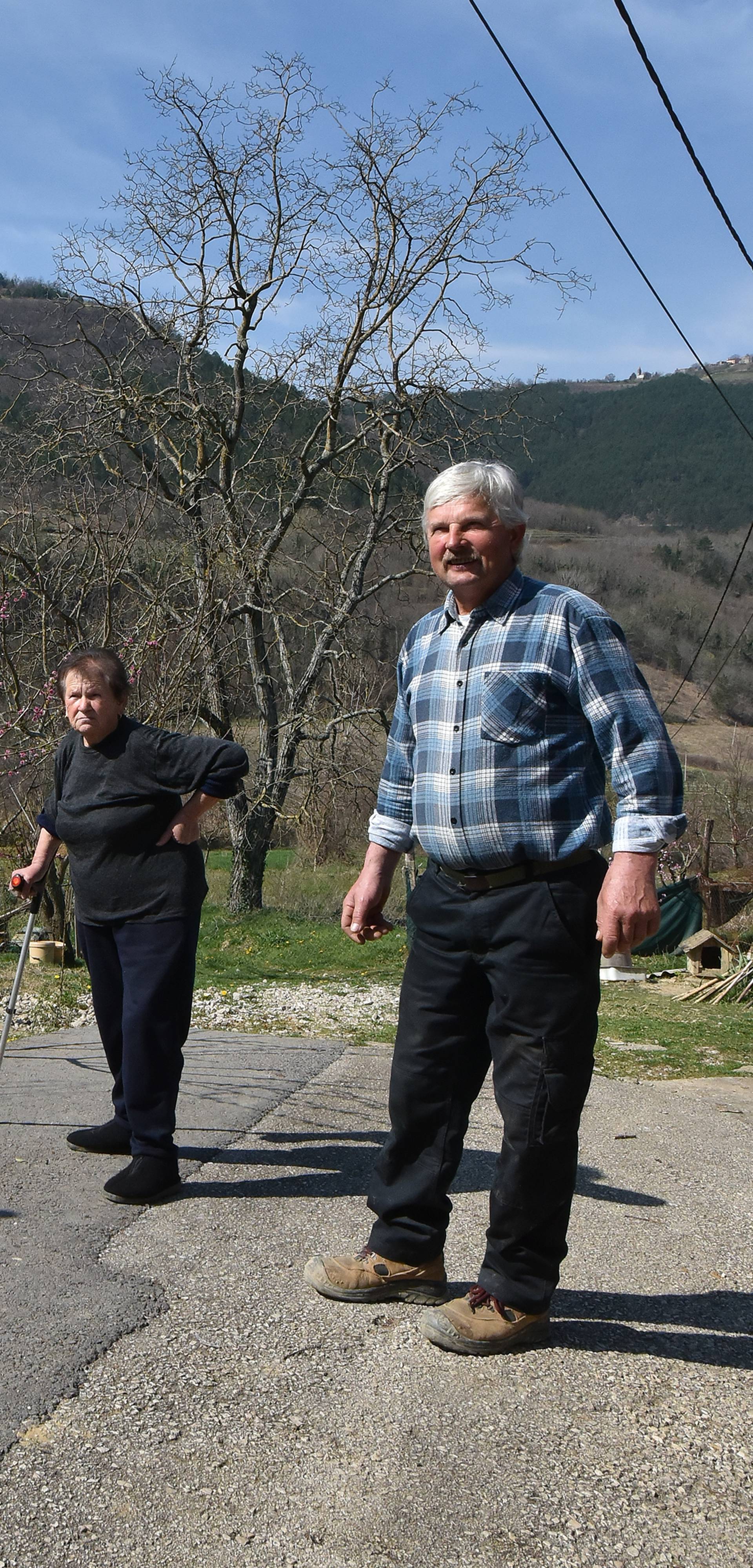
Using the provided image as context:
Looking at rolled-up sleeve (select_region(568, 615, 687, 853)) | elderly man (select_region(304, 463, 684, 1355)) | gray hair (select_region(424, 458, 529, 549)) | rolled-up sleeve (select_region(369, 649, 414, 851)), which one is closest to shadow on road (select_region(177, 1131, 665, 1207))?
elderly man (select_region(304, 463, 684, 1355))

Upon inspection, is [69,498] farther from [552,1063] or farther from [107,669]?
[552,1063]

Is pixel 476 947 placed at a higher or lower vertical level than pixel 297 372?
lower

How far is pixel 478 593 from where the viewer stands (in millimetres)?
3055

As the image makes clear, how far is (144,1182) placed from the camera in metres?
3.90

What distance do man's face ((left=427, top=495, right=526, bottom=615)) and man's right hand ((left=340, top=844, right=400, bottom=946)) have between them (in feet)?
2.39

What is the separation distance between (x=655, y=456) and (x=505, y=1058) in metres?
174

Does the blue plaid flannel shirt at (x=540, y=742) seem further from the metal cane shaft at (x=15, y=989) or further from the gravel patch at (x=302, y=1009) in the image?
the gravel patch at (x=302, y=1009)

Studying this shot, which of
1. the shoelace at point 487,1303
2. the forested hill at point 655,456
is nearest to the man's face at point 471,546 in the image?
the shoelace at point 487,1303

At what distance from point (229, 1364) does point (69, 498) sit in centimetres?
1021

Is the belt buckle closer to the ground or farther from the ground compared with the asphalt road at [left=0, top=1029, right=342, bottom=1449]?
farther from the ground

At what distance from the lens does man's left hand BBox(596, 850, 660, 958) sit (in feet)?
8.88

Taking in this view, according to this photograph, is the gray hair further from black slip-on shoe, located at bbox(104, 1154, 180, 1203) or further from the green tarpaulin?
the green tarpaulin

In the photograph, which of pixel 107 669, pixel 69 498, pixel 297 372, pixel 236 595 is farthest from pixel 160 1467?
pixel 297 372

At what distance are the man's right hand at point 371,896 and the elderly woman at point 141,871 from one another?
2.59ft
